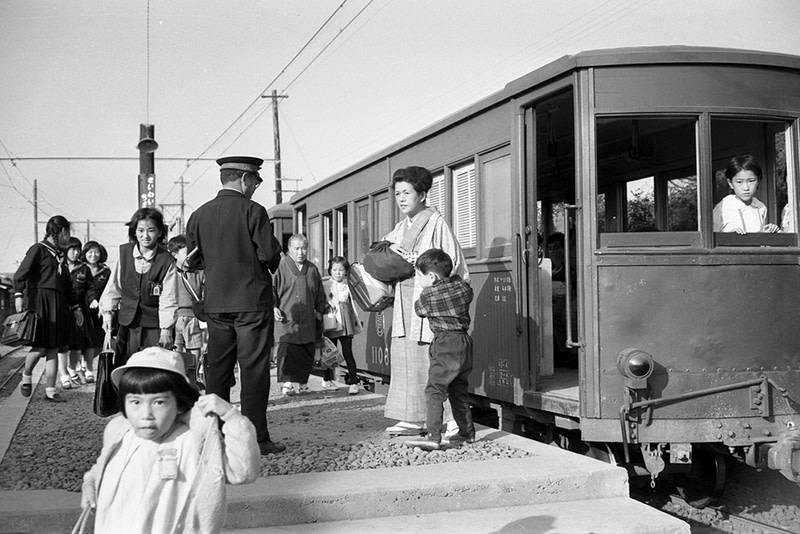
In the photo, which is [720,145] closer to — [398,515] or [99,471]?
[398,515]

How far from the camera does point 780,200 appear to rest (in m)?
6.61

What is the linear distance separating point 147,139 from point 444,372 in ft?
37.2

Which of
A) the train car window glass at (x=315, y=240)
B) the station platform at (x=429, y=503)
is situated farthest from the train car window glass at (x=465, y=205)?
the train car window glass at (x=315, y=240)

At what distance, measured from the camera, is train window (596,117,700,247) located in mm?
6354

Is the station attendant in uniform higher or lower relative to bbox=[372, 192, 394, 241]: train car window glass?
lower

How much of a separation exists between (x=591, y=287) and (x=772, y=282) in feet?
4.18

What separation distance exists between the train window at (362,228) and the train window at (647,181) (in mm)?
3719

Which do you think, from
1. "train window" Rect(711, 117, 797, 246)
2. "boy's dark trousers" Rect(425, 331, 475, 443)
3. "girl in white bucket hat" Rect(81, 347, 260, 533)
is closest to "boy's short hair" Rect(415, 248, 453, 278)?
"boy's dark trousers" Rect(425, 331, 475, 443)

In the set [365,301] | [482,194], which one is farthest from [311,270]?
[365,301]

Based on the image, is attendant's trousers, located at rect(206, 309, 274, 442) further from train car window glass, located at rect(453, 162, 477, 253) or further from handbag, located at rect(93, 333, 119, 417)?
train car window glass, located at rect(453, 162, 477, 253)

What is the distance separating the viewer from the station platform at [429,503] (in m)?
4.62

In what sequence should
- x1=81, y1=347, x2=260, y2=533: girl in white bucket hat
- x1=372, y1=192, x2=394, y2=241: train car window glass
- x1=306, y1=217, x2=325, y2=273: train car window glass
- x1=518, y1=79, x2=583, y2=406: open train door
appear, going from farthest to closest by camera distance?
1. x1=306, y1=217, x2=325, y2=273: train car window glass
2. x1=372, y1=192, x2=394, y2=241: train car window glass
3. x1=518, y1=79, x2=583, y2=406: open train door
4. x1=81, y1=347, x2=260, y2=533: girl in white bucket hat

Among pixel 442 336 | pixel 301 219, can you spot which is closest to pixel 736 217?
pixel 442 336

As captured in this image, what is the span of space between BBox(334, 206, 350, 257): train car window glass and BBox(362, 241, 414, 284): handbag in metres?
5.48
